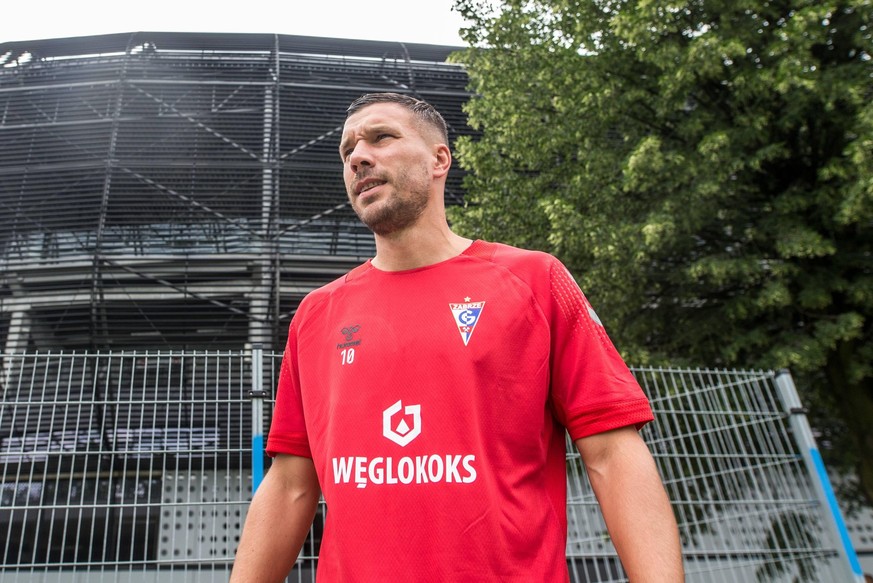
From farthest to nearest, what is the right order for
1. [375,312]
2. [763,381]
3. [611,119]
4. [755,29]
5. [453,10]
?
[453,10]
[611,119]
[755,29]
[763,381]
[375,312]

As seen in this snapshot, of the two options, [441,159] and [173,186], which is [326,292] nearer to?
[441,159]

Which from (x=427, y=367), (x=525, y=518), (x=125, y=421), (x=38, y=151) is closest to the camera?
(x=525, y=518)

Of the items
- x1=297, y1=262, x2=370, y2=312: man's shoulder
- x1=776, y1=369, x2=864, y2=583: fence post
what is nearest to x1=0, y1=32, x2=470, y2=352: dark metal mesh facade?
x1=776, y1=369, x2=864, y2=583: fence post

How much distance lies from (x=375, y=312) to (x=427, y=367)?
0.69 ft

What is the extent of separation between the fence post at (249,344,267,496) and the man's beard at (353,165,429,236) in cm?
287

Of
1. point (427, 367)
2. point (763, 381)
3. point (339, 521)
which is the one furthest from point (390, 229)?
point (763, 381)

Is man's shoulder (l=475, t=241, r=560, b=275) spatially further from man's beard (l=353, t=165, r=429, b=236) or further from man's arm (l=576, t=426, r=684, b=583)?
man's arm (l=576, t=426, r=684, b=583)

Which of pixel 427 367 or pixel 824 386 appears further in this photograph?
pixel 824 386

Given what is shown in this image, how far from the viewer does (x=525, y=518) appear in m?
1.14

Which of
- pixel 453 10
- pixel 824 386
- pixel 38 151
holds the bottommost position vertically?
pixel 824 386

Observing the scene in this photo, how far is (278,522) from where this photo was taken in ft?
4.58

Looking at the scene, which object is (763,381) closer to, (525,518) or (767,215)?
(767,215)

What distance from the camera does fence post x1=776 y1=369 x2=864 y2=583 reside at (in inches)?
191

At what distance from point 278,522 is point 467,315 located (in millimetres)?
564
